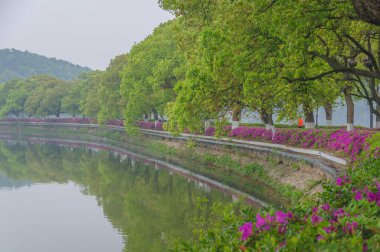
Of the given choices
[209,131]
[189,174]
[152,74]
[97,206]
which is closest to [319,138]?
[189,174]

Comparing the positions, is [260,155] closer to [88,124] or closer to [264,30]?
[264,30]

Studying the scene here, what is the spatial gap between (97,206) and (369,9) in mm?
21702

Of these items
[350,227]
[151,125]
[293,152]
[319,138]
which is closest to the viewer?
[350,227]

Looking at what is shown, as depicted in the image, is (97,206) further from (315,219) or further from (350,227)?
(350,227)

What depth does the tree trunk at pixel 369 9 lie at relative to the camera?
34.7 ft

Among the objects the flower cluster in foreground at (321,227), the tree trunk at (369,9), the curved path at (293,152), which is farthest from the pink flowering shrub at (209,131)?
the flower cluster in foreground at (321,227)

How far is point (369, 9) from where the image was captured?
35.9 ft

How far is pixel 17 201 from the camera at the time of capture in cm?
3180

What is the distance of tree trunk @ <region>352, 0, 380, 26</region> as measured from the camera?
10569 mm

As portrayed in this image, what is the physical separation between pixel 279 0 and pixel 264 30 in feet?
6.67

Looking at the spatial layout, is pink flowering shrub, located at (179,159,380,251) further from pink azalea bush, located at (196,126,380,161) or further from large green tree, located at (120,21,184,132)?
large green tree, located at (120,21,184,132)

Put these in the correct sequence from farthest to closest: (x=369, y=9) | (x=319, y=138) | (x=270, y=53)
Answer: (x=319, y=138)
(x=270, y=53)
(x=369, y=9)

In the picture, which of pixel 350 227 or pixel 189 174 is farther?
pixel 189 174

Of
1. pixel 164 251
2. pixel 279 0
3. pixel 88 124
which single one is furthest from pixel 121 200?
pixel 88 124
